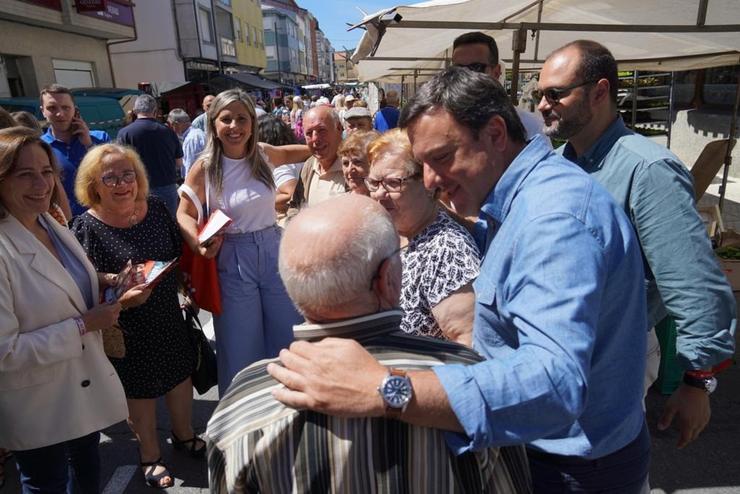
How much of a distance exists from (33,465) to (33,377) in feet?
1.31

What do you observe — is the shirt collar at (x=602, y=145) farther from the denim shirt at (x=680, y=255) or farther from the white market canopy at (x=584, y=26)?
the white market canopy at (x=584, y=26)

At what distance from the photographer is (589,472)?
1245mm

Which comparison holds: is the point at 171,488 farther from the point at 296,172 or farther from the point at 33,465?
the point at 296,172

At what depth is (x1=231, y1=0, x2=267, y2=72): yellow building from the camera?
35.5 m

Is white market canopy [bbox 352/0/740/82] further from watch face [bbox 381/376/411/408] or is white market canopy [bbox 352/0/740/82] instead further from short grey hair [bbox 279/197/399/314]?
watch face [bbox 381/376/411/408]

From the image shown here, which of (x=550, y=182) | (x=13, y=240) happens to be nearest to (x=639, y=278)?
(x=550, y=182)

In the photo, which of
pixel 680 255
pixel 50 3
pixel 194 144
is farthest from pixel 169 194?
pixel 50 3

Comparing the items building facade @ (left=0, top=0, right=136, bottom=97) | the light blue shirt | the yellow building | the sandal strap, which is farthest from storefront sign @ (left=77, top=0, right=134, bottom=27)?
the yellow building

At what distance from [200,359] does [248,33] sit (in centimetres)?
4076

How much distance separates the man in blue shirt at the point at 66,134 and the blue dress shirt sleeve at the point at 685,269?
423 cm

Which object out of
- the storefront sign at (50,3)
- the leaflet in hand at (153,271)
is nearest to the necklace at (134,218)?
the leaflet in hand at (153,271)

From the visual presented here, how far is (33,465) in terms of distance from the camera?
209 centimetres

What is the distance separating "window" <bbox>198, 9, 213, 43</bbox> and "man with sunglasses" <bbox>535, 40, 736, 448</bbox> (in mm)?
28054

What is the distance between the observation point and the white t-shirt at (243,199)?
2.94m
